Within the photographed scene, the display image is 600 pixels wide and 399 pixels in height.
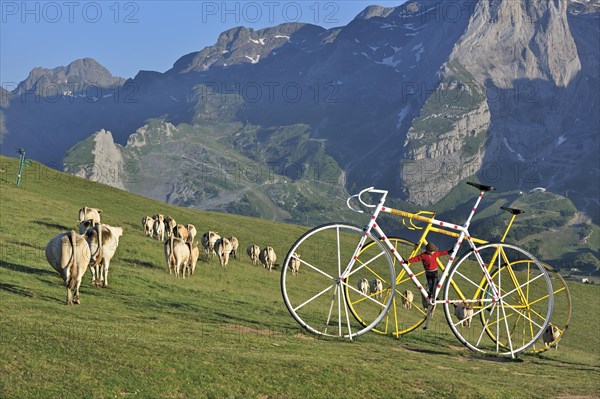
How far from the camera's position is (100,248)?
106 ft

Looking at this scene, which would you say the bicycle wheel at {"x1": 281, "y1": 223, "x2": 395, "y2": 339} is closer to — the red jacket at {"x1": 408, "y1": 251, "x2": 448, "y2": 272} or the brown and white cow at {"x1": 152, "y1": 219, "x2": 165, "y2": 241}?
the red jacket at {"x1": 408, "y1": 251, "x2": 448, "y2": 272}

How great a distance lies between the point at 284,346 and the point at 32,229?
32407 millimetres

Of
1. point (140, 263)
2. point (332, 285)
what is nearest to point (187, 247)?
point (140, 263)

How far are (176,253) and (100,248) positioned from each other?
11.8 m

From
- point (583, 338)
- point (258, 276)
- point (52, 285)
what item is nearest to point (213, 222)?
point (258, 276)

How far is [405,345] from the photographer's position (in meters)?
29.2

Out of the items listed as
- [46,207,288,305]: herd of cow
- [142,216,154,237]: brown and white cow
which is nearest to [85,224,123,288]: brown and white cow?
[46,207,288,305]: herd of cow

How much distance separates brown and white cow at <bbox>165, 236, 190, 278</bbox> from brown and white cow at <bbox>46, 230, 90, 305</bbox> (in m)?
15.9

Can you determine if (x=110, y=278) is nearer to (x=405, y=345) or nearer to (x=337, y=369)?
(x=405, y=345)

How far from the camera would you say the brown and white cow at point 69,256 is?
26.6m

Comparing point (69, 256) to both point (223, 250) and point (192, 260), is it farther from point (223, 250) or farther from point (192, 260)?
point (223, 250)

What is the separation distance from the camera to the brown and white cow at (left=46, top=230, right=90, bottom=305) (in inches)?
1046

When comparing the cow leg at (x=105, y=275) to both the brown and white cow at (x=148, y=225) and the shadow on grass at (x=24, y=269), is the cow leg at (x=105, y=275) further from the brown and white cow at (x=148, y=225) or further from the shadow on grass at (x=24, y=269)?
the brown and white cow at (x=148, y=225)

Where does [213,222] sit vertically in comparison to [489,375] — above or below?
above
